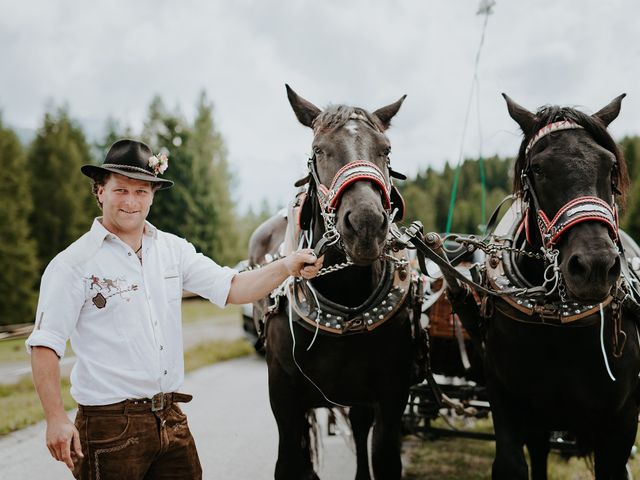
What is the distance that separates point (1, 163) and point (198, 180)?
11372 mm

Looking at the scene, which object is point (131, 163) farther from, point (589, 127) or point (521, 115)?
point (589, 127)

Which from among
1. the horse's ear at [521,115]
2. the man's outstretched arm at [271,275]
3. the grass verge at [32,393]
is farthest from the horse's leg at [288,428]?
the grass verge at [32,393]

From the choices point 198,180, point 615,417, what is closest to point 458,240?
point 615,417

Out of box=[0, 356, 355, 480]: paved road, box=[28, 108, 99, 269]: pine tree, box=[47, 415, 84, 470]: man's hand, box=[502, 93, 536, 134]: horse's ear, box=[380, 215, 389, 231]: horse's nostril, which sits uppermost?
box=[28, 108, 99, 269]: pine tree

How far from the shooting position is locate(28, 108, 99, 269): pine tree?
24078mm

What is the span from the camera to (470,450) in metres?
5.27

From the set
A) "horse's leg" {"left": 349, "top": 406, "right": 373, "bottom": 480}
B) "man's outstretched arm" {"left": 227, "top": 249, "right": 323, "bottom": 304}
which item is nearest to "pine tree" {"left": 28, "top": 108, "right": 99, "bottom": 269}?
"horse's leg" {"left": 349, "top": 406, "right": 373, "bottom": 480}

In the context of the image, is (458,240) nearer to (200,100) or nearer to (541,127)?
(541,127)

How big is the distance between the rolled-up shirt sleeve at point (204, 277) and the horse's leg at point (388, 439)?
1091 mm

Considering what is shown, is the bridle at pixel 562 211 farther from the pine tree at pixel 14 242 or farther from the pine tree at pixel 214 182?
the pine tree at pixel 214 182

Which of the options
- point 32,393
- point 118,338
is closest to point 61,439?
point 118,338

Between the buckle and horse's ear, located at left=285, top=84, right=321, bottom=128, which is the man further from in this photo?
horse's ear, located at left=285, top=84, right=321, bottom=128

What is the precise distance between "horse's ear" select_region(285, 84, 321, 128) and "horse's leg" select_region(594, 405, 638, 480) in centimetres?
216

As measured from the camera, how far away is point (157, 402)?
2.23 metres
